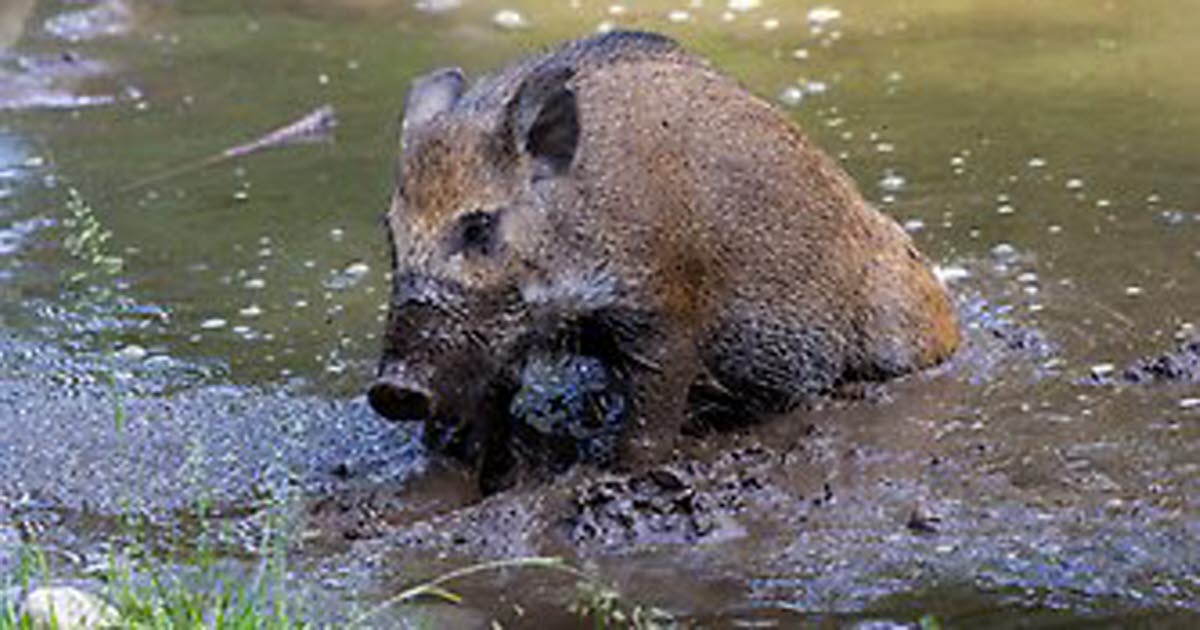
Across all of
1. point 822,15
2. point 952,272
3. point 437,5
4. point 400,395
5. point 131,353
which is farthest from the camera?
point 437,5

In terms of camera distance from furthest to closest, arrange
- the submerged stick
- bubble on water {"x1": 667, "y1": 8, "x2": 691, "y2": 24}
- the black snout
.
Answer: bubble on water {"x1": 667, "y1": 8, "x2": 691, "y2": 24}
the submerged stick
the black snout

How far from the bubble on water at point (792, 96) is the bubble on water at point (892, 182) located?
139cm

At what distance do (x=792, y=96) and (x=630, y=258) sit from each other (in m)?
4.93

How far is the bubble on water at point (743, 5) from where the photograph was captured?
43.6 ft

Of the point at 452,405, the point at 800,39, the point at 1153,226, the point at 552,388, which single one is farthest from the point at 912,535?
the point at 800,39

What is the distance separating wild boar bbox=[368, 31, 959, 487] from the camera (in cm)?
609

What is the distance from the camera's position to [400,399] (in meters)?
5.91

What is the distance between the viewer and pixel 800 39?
1245 centimetres

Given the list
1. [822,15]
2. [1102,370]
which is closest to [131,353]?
[1102,370]

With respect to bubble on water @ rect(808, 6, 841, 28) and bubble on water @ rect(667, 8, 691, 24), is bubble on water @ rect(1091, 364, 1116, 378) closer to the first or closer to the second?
bubble on water @ rect(808, 6, 841, 28)

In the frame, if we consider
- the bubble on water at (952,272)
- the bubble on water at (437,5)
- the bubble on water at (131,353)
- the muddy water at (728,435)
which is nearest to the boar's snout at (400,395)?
the muddy water at (728,435)

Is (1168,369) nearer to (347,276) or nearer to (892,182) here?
(892,182)

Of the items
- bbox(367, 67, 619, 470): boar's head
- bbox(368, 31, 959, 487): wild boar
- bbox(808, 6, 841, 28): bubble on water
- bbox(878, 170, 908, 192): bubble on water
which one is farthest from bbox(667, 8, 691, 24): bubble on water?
bbox(367, 67, 619, 470): boar's head

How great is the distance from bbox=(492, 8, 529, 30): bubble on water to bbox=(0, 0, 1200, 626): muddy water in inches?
2.6
